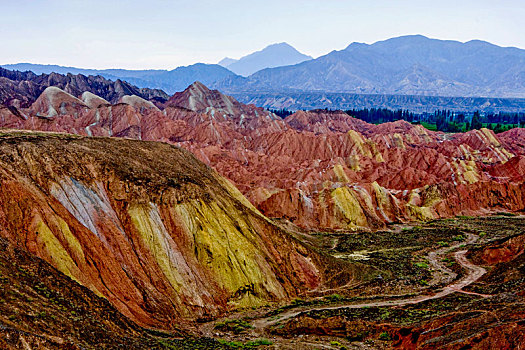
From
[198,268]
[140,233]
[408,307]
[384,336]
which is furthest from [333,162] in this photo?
[384,336]

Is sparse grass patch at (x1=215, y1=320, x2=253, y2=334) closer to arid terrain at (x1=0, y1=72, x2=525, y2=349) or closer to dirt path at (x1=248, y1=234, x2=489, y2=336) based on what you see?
arid terrain at (x1=0, y1=72, x2=525, y2=349)

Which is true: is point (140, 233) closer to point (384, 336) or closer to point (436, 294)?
point (384, 336)

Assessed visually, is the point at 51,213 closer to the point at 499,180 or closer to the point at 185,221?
the point at 185,221

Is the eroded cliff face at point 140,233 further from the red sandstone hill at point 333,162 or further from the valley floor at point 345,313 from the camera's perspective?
the red sandstone hill at point 333,162

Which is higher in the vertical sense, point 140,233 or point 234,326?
point 140,233

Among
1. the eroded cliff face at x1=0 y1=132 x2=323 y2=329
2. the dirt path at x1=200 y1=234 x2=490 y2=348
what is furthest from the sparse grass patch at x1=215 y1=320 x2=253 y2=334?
the eroded cliff face at x1=0 y1=132 x2=323 y2=329

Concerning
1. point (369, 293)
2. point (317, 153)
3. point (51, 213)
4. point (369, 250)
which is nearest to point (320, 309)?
A: point (369, 293)
